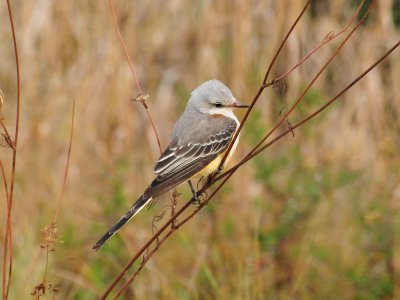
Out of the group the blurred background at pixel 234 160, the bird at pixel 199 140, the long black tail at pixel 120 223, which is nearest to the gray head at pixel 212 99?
the bird at pixel 199 140

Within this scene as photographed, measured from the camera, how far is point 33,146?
6609 millimetres

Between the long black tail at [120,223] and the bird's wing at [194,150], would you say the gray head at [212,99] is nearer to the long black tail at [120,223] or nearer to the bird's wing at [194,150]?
the bird's wing at [194,150]

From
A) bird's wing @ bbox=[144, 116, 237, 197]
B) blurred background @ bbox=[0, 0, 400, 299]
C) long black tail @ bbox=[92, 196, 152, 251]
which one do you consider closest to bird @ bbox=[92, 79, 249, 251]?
bird's wing @ bbox=[144, 116, 237, 197]

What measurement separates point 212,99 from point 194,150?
0.40 meters

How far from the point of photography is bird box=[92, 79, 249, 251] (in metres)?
3.50

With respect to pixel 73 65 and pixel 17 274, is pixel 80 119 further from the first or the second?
pixel 17 274

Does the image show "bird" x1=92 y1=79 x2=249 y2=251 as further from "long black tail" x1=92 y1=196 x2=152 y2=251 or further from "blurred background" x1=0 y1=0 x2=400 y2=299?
"blurred background" x1=0 y1=0 x2=400 y2=299

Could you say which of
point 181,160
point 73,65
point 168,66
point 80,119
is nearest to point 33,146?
point 80,119

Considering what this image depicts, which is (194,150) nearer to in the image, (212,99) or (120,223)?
(212,99)

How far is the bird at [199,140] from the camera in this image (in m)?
3.50

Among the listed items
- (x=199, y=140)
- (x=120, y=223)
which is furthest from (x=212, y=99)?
(x=120, y=223)

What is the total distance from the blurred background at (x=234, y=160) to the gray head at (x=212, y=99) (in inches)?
31.3

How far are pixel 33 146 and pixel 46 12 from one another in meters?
1.44

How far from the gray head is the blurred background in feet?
2.60
